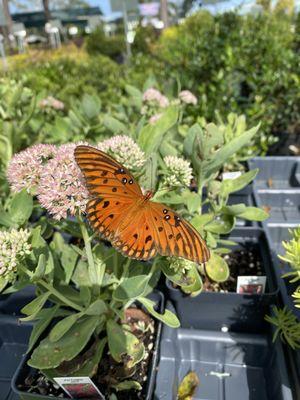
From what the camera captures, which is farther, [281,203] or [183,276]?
[281,203]

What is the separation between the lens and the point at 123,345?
35.3 inches

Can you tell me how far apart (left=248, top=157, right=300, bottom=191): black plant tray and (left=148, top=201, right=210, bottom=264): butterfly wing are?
1.27 m

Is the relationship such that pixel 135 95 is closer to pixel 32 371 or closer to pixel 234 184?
pixel 234 184

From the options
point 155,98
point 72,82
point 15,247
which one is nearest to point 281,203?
point 155,98

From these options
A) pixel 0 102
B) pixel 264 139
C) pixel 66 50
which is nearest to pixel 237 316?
pixel 264 139

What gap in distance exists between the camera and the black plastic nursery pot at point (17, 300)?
3.90 ft

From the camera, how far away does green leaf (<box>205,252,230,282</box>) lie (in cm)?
107

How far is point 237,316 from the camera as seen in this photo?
1112 millimetres

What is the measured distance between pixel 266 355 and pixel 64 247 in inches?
27.7

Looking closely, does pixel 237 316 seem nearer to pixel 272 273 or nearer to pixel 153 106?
pixel 272 273

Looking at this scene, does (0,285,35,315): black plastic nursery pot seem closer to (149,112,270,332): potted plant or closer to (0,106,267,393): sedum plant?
(0,106,267,393): sedum plant

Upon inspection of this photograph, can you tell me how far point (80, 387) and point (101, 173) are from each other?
534 mm

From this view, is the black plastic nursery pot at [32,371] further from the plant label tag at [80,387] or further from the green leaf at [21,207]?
the green leaf at [21,207]

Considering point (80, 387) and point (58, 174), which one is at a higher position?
point (58, 174)
